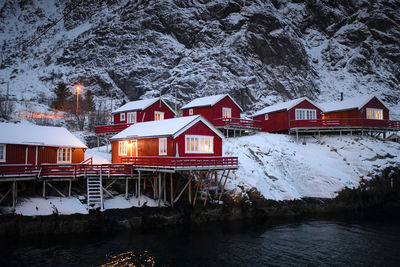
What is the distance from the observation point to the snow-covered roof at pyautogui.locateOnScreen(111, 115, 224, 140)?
2983 cm

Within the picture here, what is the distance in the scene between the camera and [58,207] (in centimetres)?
2573

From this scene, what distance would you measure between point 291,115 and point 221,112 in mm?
10522

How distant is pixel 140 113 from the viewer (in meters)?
46.1

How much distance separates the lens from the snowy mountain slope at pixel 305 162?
34625 millimetres

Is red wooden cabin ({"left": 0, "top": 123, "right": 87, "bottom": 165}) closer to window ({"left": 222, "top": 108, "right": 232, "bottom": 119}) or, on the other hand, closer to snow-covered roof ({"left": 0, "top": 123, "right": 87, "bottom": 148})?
snow-covered roof ({"left": 0, "top": 123, "right": 87, "bottom": 148})

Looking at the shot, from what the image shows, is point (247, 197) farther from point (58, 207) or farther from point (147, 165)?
point (58, 207)

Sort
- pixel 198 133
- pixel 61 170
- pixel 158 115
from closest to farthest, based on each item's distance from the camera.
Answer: pixel 61 170
pixel 198 133
pixel 158 115

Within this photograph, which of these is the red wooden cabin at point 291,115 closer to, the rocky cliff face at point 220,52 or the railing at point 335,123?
the railing at point 335,123

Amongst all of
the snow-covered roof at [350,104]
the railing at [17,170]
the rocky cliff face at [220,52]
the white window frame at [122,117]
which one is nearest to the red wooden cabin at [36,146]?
the railing at [17,170]

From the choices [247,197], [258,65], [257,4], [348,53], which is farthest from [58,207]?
[348,53]

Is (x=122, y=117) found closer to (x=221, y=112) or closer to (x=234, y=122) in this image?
(x=221, y=112)

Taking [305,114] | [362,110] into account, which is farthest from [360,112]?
[305,114]

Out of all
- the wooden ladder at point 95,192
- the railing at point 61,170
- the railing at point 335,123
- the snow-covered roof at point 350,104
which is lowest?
the wooden ladder at point 95,192

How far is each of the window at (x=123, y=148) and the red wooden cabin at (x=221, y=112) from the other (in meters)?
14.0
